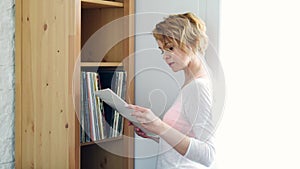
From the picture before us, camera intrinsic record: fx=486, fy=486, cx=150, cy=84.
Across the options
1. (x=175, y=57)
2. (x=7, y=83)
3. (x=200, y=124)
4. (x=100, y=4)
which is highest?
(x=100, y=4)

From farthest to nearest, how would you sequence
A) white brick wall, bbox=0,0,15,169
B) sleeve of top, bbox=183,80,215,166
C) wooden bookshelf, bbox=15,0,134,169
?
white brick wall, bbox=0,0,15,169, wooden bookshelf, bbox=15,0,134,169, sleeve of top, bbox=183,80,215,166

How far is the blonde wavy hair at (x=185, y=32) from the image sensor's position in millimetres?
1678

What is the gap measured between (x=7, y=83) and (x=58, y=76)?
0.93ft

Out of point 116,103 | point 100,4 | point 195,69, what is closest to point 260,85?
point 195,69

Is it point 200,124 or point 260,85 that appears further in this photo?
point 260,85

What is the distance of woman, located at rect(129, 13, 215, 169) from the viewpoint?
1645 mm

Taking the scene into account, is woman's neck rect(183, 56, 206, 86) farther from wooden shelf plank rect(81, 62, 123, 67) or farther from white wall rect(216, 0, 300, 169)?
wooden shelf plank rect(81, 62, 123, 67)

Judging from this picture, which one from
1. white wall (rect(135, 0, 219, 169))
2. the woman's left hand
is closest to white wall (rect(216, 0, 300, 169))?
white wall (rect(135, 0, 219, 169))

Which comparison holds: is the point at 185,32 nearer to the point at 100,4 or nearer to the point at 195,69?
the point at 195,69

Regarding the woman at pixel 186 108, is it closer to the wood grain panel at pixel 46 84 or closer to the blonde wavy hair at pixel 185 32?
the blonde wavy hair at pixel 185 32

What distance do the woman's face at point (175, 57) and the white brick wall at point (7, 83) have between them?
23.7 inches

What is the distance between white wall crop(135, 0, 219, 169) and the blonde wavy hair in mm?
84

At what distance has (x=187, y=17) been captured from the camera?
5.64 ft

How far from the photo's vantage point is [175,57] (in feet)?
5.68
